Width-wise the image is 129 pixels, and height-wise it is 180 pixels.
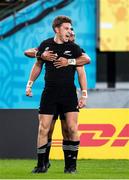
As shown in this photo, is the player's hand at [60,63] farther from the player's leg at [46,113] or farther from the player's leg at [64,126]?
the player's leg at [64,126]

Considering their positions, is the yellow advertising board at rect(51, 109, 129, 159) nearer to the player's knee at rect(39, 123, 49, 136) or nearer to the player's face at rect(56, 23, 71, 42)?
the player's knee at rect(39, 123, 49, 136)

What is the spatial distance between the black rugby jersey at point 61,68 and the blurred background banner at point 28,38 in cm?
1307

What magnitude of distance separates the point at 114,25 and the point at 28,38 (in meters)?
2.51

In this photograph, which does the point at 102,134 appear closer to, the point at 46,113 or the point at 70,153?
the point at 70,153

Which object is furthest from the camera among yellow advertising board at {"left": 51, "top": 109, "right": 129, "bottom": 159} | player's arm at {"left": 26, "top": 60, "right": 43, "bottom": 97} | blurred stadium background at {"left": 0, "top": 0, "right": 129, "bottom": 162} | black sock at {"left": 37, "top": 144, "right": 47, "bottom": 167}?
blurred stadium background at {"left": 0, "top": 0, "right": 129, "bottom": 162}

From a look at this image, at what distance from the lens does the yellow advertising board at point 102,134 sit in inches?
569

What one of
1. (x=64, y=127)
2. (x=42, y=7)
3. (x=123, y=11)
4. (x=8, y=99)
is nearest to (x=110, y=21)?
(x=123, y=11)

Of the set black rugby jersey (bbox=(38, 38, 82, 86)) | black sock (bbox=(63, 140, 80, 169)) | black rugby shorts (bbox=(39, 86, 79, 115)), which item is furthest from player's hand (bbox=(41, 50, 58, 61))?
black sock (bbox=(63, 140, 80, 169))

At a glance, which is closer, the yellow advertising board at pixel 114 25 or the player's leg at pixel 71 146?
the player's leg at pixel 71 146

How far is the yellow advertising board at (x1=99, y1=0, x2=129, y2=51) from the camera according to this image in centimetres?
2297

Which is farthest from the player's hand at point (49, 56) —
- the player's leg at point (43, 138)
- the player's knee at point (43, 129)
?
the player's knee at point (43, 129)

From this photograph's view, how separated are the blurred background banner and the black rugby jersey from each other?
13.1 metres

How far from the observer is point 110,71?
2405 centimetres

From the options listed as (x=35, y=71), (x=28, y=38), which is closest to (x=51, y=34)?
(x=28, y=38)
